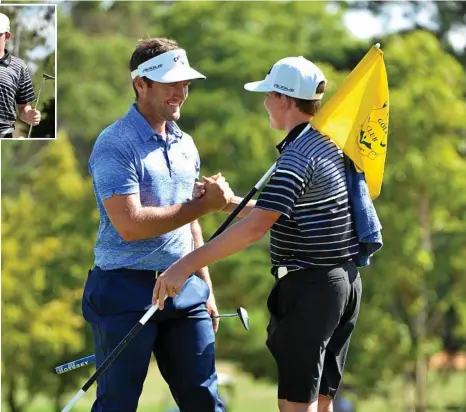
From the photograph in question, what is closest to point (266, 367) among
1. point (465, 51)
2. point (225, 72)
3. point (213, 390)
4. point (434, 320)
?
point (434, 320)

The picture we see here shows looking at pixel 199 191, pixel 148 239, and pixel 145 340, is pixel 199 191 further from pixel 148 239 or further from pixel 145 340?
pixel 145 340

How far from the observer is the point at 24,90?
6.07 m

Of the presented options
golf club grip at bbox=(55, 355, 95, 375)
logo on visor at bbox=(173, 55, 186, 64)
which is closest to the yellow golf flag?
logo on visor at bbox=(173, 55, 186, 64)

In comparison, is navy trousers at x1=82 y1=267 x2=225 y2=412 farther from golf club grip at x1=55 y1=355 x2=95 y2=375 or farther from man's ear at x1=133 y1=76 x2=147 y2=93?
man's ear at x1=133 y1=76 x2=147 y2=93

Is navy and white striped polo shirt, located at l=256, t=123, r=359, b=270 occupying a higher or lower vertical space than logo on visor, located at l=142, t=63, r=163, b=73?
lower

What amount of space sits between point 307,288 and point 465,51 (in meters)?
23.2

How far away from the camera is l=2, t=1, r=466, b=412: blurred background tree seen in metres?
17.9

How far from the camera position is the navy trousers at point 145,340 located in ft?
15.3

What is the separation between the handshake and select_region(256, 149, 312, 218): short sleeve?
0.40m

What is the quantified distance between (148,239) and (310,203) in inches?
28.5

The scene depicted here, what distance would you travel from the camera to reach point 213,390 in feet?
15.6

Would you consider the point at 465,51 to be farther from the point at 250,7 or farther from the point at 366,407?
the point at 366,407

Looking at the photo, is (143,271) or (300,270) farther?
(143,271)

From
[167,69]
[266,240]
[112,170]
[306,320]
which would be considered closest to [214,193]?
[112,170]
